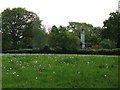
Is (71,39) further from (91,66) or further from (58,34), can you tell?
(91,66)

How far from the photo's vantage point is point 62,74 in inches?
336

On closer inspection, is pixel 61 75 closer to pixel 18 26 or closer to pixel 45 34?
pixel 45 34

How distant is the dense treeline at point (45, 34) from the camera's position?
41.3 meters

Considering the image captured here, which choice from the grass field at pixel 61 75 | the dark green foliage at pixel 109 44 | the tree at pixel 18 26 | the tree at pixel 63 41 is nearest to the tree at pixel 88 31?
the dark green foliage at pixel 109 44

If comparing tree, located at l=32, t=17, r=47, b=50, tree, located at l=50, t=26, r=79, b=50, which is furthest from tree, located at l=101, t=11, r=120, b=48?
tree, located at l=32, t=17, r=47, b=50

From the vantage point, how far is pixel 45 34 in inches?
1738

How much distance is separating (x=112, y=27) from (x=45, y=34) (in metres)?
13.4

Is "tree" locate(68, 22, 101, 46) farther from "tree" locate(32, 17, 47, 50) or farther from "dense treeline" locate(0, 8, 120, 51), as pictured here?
"tree" locate(32, 17, 47, 50)

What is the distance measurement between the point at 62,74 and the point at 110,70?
2.11 meters

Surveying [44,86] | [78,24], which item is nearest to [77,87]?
[44,86]

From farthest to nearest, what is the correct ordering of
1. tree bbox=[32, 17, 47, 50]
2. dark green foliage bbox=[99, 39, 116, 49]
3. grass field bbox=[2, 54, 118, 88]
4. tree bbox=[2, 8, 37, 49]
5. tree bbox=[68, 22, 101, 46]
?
tree bbox=[68, 22, 101, 46]
tree bbox=[2, 8, 37, 49]
dark green foliage bbox=[99, 39, 116, 49]
tree bbox=[32, 17, 47, 50]
grass field bbox=[2, 54, 118, 88]

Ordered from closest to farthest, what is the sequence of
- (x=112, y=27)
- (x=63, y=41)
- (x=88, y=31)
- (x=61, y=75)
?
(x=61, y=75), (x=112, y=27), (x=63, y=41), (x=88, y=31)

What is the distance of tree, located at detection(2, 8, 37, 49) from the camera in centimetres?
5716

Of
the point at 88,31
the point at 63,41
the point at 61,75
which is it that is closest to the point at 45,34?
the point at 63,41
